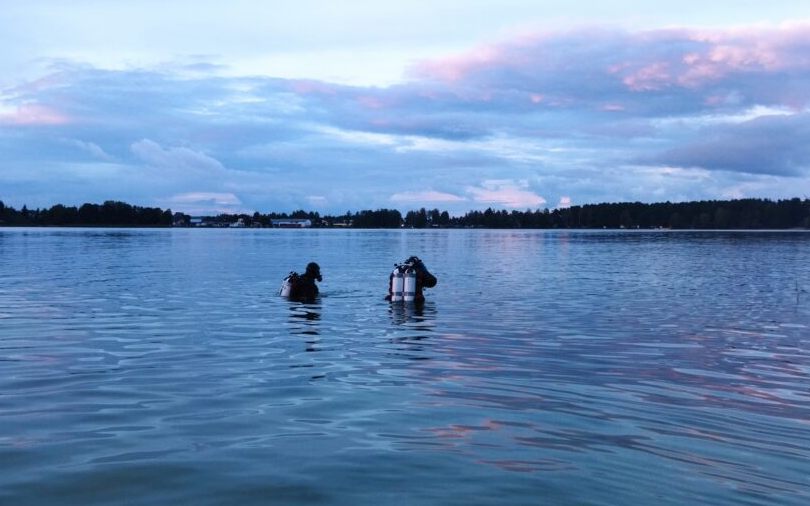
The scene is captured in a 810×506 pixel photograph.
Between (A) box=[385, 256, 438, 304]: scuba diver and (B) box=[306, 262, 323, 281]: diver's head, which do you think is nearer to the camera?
(A) box=[385, 256, 438, 304]: scuba diver

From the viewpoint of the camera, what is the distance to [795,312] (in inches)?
1025

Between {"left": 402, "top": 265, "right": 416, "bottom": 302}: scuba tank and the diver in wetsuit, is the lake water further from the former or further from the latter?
the diver in wetsuit

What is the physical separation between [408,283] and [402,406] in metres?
15.8

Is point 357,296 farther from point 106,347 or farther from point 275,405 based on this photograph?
point 275,405

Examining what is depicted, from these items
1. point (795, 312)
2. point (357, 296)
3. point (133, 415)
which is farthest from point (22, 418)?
point (795, 312)

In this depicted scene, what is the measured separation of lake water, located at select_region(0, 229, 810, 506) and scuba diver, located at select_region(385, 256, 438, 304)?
6.12 feet

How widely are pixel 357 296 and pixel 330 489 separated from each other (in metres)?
23.6

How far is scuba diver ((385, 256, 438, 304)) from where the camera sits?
2744 cm

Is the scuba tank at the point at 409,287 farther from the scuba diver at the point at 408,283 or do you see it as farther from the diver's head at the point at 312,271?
the diver's head at the point at 312,271

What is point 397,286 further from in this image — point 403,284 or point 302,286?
point 302,286

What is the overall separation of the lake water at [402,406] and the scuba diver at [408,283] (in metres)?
1.87

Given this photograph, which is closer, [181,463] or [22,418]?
[181,463]

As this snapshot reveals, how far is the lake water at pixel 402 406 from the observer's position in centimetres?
812

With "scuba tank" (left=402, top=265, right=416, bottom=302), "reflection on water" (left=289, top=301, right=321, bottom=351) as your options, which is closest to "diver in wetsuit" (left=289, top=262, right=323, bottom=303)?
"reflection on water" (left=289, top=301, right=321, bottom=351)
